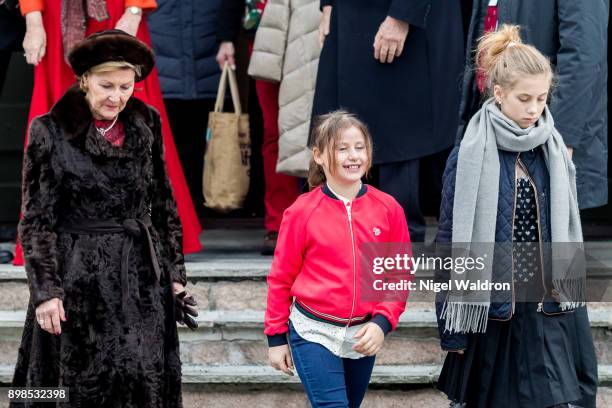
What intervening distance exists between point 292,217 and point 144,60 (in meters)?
0.69

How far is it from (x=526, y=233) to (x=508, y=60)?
21.5 inches

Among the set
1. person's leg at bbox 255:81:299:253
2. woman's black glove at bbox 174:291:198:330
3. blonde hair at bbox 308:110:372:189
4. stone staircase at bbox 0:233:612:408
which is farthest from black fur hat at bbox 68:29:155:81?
person's leg at bbox 255:81:299:253

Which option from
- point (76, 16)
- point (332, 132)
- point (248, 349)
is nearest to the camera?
point (332, 132)

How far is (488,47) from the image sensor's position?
153 inches

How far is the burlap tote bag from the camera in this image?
218 inches

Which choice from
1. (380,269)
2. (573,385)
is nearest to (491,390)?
(573,385)

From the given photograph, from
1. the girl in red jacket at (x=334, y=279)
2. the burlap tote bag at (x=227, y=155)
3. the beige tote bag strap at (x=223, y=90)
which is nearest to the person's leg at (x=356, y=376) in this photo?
the girl in red jacket at (x=334, y=279)

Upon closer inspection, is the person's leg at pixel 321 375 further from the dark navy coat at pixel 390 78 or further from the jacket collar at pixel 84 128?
the dark navy coat at pixel 390 78

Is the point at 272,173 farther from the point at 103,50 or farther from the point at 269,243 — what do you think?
the point at 103,50

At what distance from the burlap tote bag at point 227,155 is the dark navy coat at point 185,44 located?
220mm

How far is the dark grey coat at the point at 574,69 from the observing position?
4.20 m

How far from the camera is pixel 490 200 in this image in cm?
371

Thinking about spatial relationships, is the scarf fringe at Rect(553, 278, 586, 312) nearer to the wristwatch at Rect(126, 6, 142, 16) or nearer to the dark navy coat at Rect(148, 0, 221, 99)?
the wristwatch at Rect(126, 6, 142, 16)

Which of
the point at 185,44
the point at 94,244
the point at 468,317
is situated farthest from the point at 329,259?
the point at 185,44
